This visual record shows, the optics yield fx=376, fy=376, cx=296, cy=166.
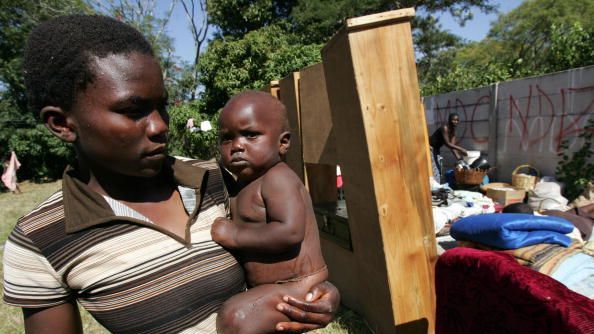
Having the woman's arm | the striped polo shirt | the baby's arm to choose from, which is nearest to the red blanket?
the baby's arm

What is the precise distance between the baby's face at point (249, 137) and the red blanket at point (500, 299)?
1026 mm

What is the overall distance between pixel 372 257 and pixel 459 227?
3.51 ft

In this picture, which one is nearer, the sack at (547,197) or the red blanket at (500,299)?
the red blanket at (500,299)

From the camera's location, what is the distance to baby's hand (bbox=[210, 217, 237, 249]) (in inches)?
50.7

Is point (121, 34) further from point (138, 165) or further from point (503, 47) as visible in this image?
point (503, 47)

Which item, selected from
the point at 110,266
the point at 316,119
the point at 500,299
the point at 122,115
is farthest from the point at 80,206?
the point at 316,119

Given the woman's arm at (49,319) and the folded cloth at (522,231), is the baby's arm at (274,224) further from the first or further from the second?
the folded cloth at (522,231)

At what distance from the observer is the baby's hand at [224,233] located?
129cm

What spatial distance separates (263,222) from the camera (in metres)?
1.55

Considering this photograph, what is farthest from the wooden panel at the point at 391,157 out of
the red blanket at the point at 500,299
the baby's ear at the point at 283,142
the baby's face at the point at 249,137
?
the baby's face at the point at 249,137

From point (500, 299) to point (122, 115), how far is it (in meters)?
1.56

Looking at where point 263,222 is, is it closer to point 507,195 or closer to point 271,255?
point 271,255

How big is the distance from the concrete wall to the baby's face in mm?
6167

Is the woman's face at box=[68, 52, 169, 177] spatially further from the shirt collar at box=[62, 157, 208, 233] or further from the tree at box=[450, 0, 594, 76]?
the tree at box=[450, 0, 594, 76]
